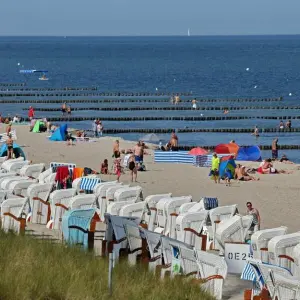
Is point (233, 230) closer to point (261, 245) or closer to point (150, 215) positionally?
point (261, 245)

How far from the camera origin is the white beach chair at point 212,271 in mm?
13547

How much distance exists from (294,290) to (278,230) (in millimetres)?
3736

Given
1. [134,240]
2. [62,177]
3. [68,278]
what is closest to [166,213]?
[134,240]

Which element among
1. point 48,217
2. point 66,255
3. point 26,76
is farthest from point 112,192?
point 26,76

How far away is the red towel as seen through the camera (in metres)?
23.6

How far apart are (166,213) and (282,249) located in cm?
358

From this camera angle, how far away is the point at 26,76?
113m

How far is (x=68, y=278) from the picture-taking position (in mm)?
11836

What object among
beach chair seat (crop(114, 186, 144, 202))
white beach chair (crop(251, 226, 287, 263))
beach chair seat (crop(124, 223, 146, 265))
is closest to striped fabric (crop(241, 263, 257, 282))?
white beach chair (crop(251, 226, 287, 263))

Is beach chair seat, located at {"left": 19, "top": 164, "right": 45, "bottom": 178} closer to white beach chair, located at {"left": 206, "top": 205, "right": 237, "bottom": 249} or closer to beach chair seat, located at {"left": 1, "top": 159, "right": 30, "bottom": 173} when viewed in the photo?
beach chair seat, located at {"left": 1, "top": 159, "right": 30, "bottom": 173}

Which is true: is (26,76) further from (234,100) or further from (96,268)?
(96,268)

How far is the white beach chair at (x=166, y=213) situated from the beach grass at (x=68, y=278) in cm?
471

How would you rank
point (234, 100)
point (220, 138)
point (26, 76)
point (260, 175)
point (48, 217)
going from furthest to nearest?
point (26, 76) < point (234, 100) < point (220, 138) < point (260, 175) < point (48, 217)

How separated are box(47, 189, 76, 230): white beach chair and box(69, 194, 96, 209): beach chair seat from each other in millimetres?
251
